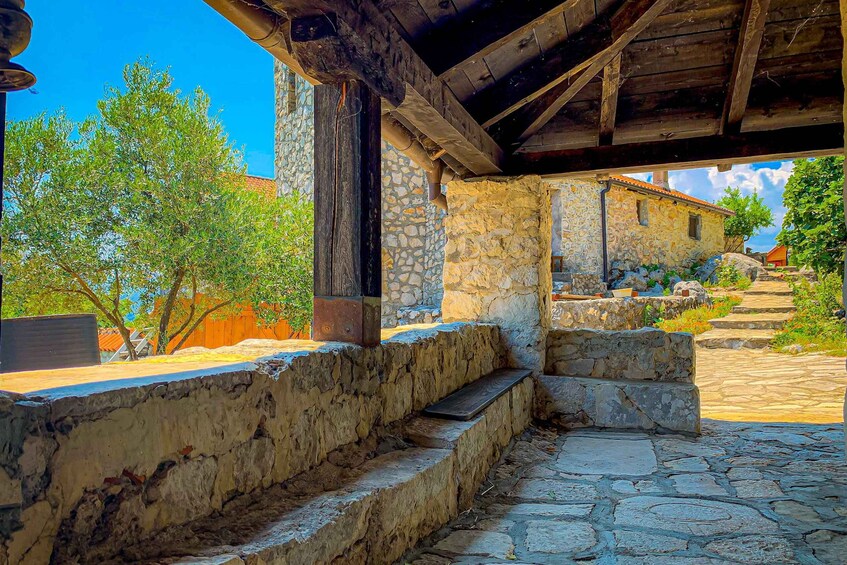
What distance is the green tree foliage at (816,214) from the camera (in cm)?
925

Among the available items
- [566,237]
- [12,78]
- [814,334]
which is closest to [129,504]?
[12,78]

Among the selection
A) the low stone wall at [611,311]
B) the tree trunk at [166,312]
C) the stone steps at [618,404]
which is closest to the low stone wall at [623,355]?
the stone steps at [618,404]

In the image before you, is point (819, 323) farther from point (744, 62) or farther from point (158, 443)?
point (158, 443)

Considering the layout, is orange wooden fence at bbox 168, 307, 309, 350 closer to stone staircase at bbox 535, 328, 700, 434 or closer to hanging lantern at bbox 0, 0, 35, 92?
stone staircase at bbox 535, 328, 700, 434

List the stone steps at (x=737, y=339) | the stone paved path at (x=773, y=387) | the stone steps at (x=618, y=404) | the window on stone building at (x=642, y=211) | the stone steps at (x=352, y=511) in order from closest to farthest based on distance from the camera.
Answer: the stone steps at (x=352, y=511), the stone steps at (x=618, y=404), the stone paved path at (x=773, y=387), the stone steps at (x=737, y=339), the window on stone building at (x=642, y=211)

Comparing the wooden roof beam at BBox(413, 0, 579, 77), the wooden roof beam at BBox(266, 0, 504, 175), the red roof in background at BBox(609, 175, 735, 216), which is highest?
the red roof in background at BBox(609, 175, 735, 216)

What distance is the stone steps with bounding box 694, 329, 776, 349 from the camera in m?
9.24

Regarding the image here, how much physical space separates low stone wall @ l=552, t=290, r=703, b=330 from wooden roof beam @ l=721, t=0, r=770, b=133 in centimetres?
458

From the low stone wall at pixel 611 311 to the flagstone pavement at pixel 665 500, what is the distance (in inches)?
167

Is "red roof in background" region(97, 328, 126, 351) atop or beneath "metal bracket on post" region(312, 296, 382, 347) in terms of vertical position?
beneath

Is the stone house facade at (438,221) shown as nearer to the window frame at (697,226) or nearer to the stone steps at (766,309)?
the window frame at (697,226)

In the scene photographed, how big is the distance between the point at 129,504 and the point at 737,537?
2.39m

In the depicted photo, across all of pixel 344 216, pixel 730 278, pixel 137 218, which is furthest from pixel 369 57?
pixel 730 278

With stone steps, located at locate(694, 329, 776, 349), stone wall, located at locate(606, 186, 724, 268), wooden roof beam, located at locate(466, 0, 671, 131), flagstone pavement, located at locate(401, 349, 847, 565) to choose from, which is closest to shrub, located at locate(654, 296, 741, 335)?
stone steps, located at locate(694, 329, 776, 349)
